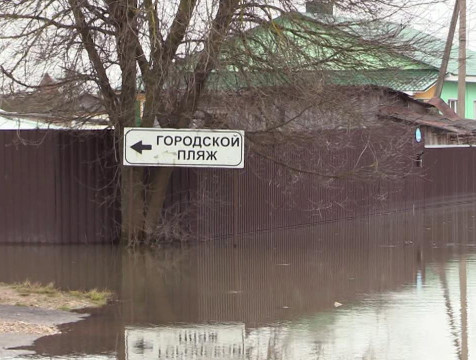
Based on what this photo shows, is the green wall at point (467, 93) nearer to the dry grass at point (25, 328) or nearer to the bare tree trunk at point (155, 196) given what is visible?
the bare tree trunk at point (155, 196)

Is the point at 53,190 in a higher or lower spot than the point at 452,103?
lower

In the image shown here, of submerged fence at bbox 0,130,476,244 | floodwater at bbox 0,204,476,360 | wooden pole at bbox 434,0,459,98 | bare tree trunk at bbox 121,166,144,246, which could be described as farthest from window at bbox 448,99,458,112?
bare tree trunk at bbox 121,166,144,246

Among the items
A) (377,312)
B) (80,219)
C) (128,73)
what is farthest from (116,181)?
(377,312)

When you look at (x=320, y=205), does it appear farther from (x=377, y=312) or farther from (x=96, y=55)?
(x=377, y=312)

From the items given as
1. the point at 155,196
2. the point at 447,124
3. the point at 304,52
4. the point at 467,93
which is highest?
the point at 467,93

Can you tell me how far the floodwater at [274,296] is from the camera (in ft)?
31.4

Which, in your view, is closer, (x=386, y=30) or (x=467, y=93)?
(x=386, y=30)

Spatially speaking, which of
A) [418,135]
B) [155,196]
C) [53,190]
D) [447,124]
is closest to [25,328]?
[155,196]

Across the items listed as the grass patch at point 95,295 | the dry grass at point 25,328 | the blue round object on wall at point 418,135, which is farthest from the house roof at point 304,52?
the blue round object on wall at point 418,135

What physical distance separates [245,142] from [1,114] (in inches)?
280

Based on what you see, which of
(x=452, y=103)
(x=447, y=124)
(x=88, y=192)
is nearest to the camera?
(x=88, y=192)

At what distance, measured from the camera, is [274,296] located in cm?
1245

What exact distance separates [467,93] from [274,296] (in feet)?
139

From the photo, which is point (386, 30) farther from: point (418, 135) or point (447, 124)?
point (447, 124)
